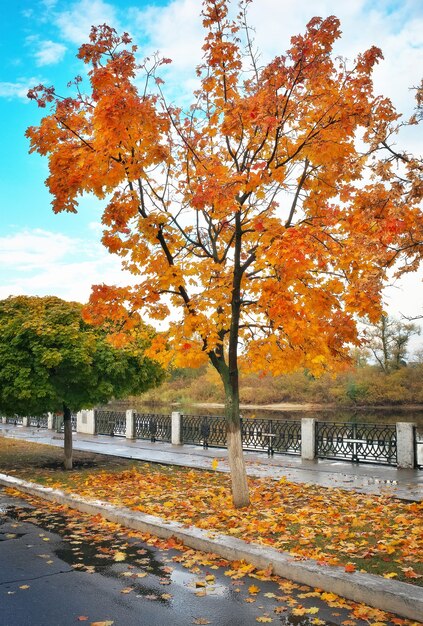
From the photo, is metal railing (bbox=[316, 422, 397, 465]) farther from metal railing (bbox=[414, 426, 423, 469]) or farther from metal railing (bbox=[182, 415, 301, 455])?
metal railing (bbox=[182, 415, 301, 455])

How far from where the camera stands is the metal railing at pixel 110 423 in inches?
1019

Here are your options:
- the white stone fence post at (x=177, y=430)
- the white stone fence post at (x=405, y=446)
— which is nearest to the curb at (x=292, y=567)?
the white stone fence post at (x=405, y=446)

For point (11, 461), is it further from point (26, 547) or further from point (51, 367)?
point (26, 547)

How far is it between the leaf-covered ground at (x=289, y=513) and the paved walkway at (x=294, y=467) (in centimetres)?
81

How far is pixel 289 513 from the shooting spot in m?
8.91

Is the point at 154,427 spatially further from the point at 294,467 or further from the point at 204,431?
the point at 294,467

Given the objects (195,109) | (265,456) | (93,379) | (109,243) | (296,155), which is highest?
(195,109)

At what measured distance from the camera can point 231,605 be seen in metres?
5.18

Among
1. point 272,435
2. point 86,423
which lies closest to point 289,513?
point 272,435

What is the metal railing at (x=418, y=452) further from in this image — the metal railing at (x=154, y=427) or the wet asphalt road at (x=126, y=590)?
the metal railing at (x=154, y=427)

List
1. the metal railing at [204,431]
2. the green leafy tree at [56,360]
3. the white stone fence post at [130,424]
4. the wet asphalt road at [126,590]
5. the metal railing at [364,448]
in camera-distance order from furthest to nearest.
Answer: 1. the white stone fence post at [130,424]
2. the metal railing at [204,431]
3. the metal railing at [364,448]
4. the green leafy tree at [56,360]
5. the wet asphalt road at [126,590]

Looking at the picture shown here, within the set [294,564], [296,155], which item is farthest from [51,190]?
[294,564]

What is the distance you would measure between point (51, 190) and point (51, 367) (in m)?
5.30

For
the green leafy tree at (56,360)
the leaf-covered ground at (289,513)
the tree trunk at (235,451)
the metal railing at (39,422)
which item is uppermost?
the green leafy tree at (56,360)
